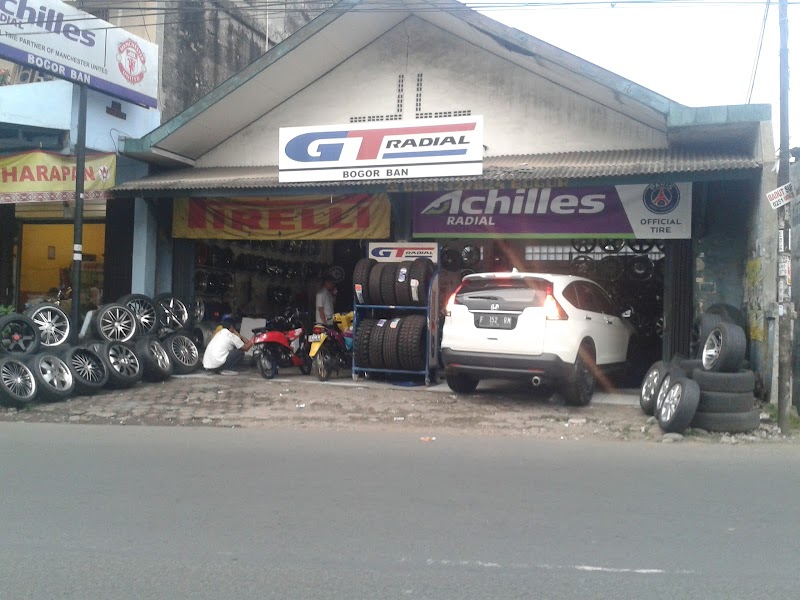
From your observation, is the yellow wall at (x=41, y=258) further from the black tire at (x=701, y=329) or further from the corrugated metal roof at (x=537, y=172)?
the black tire at (x=701, y=329)

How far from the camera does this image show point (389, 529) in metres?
Result: 5.37

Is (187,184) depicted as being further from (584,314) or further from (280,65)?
(584,314)

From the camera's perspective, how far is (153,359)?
41.9 feet

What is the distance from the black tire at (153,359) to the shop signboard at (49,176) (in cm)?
348

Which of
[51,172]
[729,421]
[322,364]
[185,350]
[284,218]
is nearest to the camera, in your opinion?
[729,421]

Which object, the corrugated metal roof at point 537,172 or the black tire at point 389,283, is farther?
the black tire at point 389,283

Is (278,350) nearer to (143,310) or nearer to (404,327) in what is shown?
(404,327)

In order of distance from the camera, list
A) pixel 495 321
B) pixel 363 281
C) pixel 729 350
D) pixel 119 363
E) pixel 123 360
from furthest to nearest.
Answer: pixel 363 281 → pixel 123 360 → pixel 119 363 → pixel 495 321 → pixel 729 350

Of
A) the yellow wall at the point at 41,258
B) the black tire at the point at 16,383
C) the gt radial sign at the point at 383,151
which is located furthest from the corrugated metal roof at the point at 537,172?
the yellow wall at the point at 41,258

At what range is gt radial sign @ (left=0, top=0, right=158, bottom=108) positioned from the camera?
42.5ft

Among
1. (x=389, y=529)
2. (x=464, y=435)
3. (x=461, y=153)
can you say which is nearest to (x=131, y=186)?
(x=461, y=153)

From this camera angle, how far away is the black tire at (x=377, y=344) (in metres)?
12.7

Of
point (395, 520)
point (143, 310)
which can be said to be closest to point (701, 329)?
point (395, 520)

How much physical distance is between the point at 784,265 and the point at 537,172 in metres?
4.19
